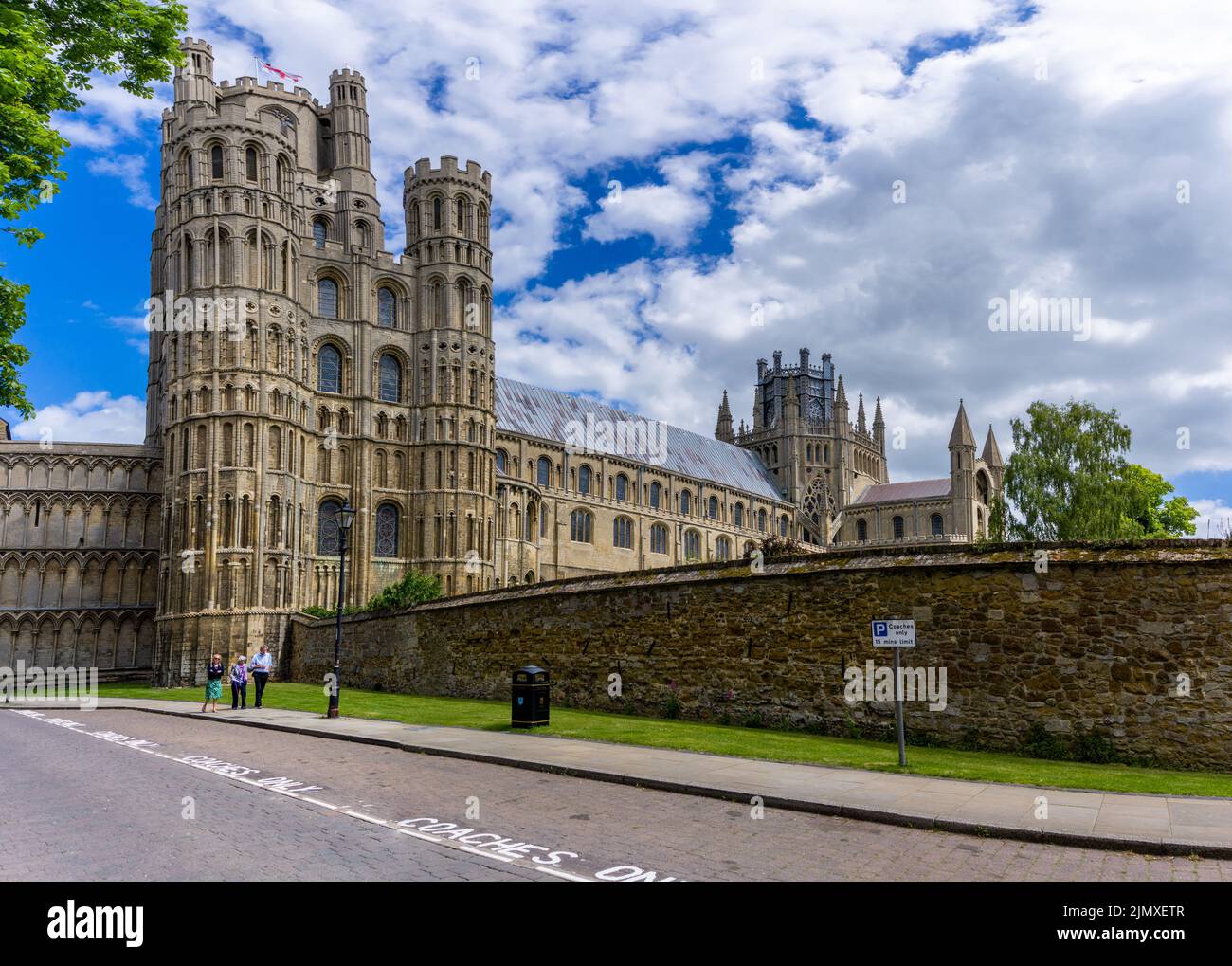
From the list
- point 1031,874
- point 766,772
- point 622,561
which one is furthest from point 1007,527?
point 1031,874

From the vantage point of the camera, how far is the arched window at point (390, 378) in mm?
56812

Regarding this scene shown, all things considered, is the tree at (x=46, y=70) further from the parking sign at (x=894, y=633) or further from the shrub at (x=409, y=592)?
the shrub at (x=409, y=592)

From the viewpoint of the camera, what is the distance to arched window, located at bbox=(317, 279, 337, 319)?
55.8 m

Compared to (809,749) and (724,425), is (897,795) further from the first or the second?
(724,425)

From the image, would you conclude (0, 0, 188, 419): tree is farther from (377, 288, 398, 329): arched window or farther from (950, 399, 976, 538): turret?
(950, 399, 976, 538): turret

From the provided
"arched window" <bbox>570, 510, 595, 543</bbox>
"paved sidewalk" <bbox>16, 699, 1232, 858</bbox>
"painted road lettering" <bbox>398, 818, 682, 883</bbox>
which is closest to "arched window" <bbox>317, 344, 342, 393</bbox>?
"arched window" <bbox>570, 510, 595, 543</bbox>

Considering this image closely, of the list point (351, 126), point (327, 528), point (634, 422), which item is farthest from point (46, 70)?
point (634, 422)

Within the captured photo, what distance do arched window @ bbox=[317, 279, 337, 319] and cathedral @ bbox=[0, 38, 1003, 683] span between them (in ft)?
0.41

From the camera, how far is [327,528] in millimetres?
53156

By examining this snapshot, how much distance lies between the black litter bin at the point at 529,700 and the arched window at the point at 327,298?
40.9 m

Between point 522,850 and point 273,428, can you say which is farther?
point 273,428

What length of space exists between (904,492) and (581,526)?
166 ft

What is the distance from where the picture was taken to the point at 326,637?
4200 centimetres
